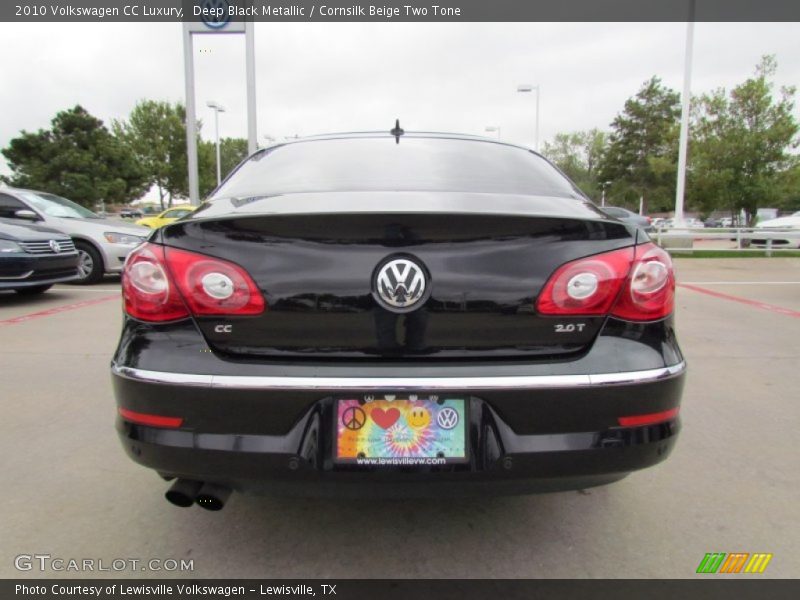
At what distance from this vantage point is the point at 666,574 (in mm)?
1933

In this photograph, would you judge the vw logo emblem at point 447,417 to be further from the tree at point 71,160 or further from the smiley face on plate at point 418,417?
the tree at point 71,160

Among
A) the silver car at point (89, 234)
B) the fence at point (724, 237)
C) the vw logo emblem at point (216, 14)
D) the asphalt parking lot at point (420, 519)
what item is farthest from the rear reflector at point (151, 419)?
the fence at point (724, 237)

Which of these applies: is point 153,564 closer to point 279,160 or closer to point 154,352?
point 154,352

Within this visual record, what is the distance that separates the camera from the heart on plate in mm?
1642

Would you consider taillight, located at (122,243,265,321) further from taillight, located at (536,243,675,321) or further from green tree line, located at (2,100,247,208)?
green tree line, located at (2,100,247,208)

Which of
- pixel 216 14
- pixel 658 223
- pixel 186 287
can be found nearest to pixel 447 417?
pixel 186 287

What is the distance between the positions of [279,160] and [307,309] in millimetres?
1269

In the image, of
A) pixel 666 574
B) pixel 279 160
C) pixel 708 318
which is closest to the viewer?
pixel 666 574

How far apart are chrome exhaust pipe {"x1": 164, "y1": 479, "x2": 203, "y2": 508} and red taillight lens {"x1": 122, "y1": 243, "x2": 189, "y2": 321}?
0.54m

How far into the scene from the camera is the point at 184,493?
5.88 feet

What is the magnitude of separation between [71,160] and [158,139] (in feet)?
41.8

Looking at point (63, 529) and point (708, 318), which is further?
point (708, 318)

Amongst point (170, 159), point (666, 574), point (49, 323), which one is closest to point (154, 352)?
point (666, 574)

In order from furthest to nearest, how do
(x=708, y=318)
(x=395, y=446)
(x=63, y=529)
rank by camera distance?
(x=708, y=318)
(x=63, y=529)
(x=395, y=446)
